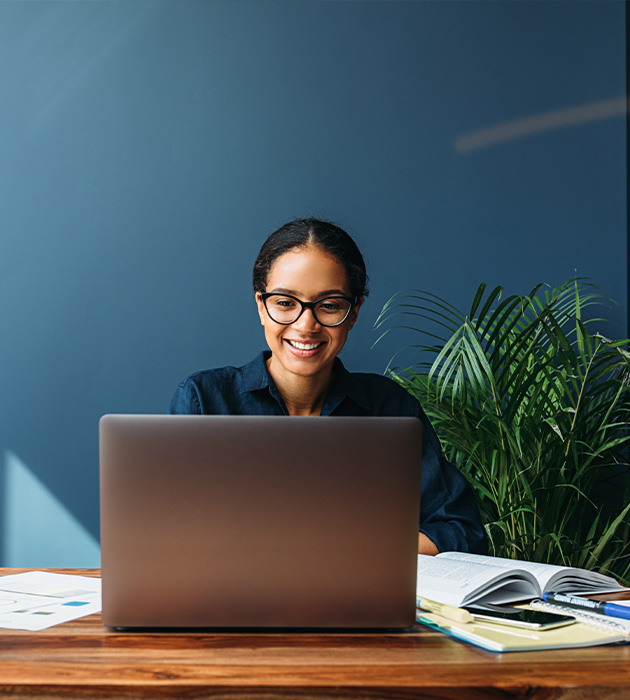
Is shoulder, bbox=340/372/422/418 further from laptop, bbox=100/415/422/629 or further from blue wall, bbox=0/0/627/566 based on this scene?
laptop, bbox=100/415/422/629

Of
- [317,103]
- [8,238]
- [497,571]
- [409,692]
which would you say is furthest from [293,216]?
[409,692]

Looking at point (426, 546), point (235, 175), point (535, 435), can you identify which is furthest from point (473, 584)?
point (235, 175)

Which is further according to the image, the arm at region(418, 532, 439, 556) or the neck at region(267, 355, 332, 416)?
the neck at region(267, 355, 332, 416)

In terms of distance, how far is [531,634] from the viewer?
873 mm

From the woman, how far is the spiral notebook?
0.54 meters

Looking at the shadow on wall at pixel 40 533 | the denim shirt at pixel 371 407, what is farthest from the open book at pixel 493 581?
the shadow on wall at pixel 40 533

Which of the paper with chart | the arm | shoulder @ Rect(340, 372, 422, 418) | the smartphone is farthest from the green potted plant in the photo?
the paper with chart

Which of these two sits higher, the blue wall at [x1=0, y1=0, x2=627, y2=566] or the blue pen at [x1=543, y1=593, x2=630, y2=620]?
the blue wall at [x1=0, y1=0, x2=627, y2=566]

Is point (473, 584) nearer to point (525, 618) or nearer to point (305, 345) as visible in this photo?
point (525, 618)

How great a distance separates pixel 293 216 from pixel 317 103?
1.52ft

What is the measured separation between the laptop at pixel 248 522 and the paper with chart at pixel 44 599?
0.51 ft

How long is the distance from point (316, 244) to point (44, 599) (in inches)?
39.6

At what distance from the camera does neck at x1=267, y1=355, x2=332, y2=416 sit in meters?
1.77

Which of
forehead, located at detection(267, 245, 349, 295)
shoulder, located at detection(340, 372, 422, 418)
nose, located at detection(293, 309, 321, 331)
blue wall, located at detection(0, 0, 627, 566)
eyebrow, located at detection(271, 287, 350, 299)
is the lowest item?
shoulder, located at detection(340, 372, 422, 418)
